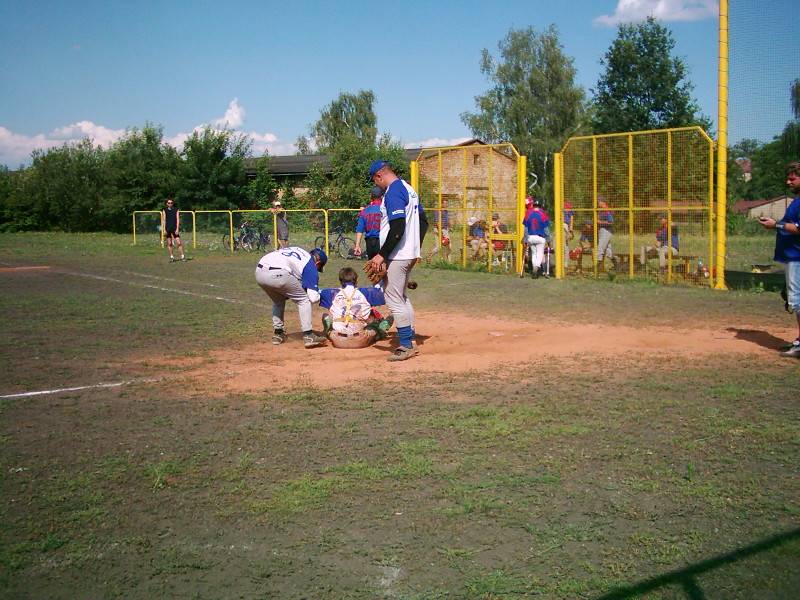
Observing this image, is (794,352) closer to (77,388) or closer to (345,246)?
(77,388)

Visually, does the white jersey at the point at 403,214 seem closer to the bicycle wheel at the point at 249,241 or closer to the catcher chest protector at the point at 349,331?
the catcher chest protector at the point at 349,331

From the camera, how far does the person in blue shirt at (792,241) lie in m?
8.64

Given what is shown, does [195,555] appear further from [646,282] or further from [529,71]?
[529,71]

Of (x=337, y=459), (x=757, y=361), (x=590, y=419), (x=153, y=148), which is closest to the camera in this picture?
(x=337, y=459)

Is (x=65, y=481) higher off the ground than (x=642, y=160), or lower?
lower

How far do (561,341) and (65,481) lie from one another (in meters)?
6.69

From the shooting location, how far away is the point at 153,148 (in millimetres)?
48625

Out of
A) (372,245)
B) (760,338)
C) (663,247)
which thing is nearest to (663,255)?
(663,247)

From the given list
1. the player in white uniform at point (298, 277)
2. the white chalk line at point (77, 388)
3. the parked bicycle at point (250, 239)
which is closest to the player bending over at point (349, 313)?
the player in white uniform at point (298, 277)

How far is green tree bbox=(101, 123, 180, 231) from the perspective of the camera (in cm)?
4662

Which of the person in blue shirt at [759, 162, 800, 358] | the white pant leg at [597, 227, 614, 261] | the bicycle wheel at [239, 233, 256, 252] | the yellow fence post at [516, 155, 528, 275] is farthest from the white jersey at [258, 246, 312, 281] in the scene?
the bicycle wheel at [239, 233, 256, 252]

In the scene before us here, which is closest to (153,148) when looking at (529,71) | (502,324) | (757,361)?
(529,71)

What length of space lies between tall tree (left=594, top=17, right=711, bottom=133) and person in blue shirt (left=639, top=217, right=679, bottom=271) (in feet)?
97.6

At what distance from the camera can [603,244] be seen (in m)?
18.9
